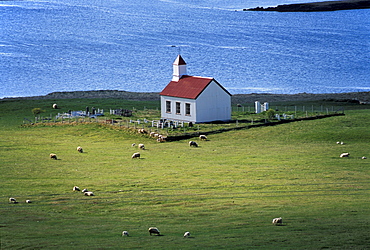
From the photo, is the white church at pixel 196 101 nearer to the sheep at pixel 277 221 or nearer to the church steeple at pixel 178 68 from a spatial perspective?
the church steeple at pixel 178 68

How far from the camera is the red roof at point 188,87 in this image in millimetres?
63000

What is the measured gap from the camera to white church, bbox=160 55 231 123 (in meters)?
62.9

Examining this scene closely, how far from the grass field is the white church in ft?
17.9

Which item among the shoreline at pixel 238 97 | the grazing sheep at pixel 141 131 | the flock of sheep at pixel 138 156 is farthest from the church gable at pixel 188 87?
the shoreline at pixel 238 97

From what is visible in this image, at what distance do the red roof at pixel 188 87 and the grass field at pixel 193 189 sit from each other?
6.45 metres

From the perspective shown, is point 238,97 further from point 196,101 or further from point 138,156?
point 138,156

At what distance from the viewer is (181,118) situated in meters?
64.4

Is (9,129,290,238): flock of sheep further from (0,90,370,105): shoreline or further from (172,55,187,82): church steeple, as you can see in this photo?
(0,90,370,105): shoreline

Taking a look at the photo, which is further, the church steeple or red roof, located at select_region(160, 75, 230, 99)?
the church steeple

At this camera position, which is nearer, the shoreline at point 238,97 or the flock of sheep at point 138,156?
the flock of sheep at point 138,156

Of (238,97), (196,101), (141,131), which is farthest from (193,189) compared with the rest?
(238,97)

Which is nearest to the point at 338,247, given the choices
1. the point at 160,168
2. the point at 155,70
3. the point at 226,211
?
the point at 226,211

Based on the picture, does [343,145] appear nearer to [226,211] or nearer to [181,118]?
[181,118]

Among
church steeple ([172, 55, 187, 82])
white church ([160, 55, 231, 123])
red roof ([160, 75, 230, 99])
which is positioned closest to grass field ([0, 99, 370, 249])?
white church ([160, 55, 231, 123])
